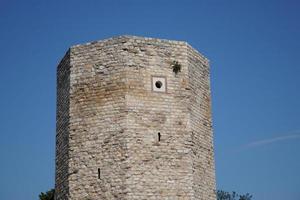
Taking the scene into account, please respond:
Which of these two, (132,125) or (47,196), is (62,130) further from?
(47,196)

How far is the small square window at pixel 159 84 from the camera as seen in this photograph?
1392 cm

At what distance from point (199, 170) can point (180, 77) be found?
263 cm

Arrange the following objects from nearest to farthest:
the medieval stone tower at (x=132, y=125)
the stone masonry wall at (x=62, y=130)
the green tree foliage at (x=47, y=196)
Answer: the medieval stone tower at (x=132, y=125)
the stone masonry wall at (x=62, y=130)
the green tree foliage at (x=47, y=196)

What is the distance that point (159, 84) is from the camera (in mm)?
13977

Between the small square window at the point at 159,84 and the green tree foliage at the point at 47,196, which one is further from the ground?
the small square window at the point at 159,84

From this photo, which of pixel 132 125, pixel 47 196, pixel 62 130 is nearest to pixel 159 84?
pixel 132 125

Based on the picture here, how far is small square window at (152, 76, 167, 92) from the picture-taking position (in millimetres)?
13922

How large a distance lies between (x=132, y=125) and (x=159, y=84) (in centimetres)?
145

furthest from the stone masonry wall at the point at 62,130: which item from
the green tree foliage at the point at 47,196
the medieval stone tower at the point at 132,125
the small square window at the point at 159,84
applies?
the green tree foliage at the point at 47,196

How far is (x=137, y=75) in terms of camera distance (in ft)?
45.5

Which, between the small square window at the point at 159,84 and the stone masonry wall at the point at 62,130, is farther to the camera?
the stone masonry wall at the point at 62,130

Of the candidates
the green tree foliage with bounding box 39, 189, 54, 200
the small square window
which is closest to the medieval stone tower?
the small square window

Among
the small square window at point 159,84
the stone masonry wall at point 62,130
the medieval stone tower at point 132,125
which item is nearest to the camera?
the medieval stone tower at point 132,125

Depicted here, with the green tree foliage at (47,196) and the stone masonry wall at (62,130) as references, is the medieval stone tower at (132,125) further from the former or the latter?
the green tree foliage at (47,196)
